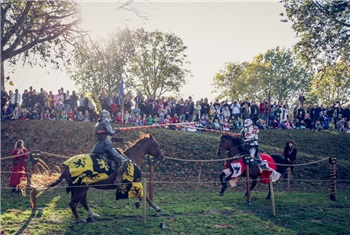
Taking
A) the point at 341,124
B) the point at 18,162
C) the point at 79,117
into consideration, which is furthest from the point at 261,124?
the point at 18,162

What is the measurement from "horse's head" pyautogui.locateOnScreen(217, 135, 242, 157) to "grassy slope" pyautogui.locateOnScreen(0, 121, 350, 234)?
183 centimetres

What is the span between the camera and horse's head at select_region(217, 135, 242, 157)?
15711 mm

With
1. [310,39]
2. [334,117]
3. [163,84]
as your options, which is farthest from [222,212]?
[163,84]

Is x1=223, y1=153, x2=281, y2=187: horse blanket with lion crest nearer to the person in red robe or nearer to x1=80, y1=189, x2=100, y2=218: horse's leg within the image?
x1=80, y1=189, x2=100, y2=218: horse's leg

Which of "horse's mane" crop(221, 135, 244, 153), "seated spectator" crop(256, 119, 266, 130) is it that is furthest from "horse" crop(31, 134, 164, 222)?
"seated spectator" crop(256, 119, 266, 130)

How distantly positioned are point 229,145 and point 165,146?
779 cm

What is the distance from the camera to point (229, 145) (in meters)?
15.8

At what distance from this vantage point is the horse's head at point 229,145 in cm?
1571

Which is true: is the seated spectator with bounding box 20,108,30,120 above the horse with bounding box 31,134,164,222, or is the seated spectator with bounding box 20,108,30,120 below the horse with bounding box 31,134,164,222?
above

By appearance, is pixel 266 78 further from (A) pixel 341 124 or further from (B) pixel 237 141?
(B) pixel 237 141

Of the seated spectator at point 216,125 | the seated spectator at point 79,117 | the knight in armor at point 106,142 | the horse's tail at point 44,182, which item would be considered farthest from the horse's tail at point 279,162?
the seated spectator at point 79,117

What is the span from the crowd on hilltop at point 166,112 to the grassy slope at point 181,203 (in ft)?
5.86

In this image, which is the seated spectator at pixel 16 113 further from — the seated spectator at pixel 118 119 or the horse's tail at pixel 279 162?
the horse's tail at pixel 279 162

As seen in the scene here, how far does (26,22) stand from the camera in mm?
20125
